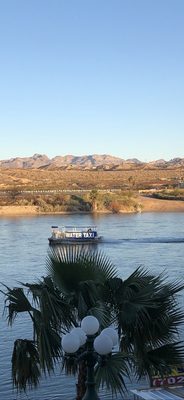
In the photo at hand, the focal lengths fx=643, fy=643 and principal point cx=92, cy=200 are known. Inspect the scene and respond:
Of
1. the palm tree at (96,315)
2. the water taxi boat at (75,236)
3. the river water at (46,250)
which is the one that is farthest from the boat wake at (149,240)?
the palm tree at (96,315)

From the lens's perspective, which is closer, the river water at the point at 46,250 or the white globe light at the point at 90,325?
the white globe light at the point at 90,325

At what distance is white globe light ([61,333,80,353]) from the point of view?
20.7 feet

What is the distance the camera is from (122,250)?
41.8 meters

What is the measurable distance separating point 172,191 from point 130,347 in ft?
302

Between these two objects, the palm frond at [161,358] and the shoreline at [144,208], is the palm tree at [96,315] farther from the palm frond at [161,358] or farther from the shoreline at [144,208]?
the shoreline at [144,208]

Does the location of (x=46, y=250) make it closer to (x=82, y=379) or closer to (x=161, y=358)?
(x=82, y=379)

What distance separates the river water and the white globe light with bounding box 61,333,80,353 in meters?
7.34

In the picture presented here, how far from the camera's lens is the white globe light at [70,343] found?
20.7ft

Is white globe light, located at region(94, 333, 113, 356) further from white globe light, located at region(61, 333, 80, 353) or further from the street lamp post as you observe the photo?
white globe light, located at region(61, 333, 80, 353)

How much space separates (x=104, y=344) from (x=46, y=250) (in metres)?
35.1

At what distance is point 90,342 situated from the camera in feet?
22.2

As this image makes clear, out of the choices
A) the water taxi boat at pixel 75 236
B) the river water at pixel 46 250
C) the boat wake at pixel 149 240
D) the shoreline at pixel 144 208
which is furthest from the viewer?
the shoreline at pixel 144 208

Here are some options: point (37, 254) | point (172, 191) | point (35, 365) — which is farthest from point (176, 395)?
point (172, 191)

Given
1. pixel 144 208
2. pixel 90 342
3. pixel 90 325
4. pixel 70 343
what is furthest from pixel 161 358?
pixel 144 208
